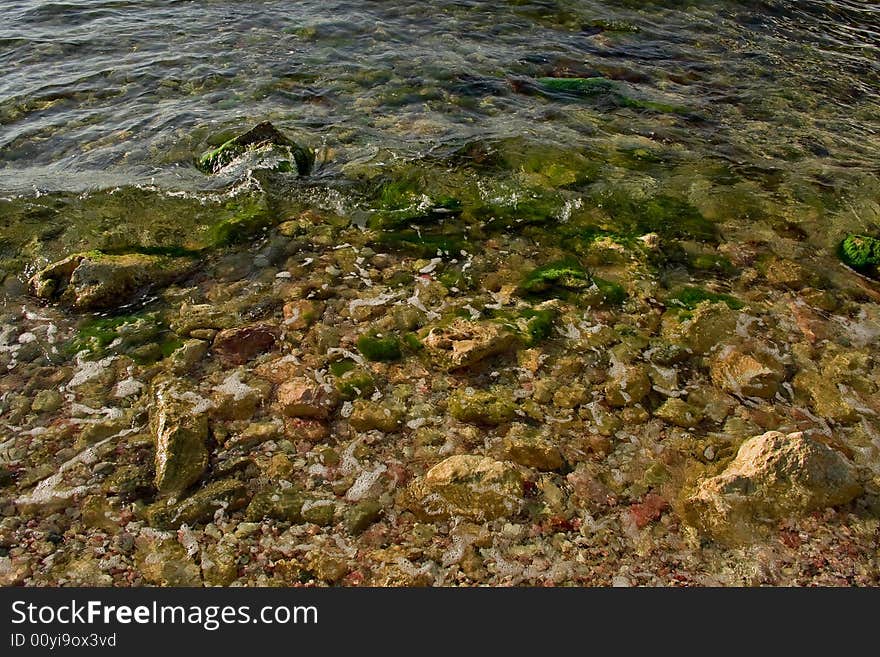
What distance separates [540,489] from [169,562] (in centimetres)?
226

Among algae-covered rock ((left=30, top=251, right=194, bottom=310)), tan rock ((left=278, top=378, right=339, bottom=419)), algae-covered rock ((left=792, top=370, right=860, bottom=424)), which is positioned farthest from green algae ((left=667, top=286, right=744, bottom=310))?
algae-covered rock ((left=30, top=251, right=194, bottom=310))

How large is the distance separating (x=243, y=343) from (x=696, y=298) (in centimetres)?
396

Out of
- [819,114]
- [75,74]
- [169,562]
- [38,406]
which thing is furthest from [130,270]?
[819,114]

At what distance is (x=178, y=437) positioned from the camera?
3965 mm

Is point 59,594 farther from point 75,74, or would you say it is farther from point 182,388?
point 75,74

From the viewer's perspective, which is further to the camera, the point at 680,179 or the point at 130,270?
the point at 680,179

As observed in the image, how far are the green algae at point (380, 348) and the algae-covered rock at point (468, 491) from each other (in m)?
1.19

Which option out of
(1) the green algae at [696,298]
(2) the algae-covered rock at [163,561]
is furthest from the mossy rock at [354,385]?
(1) the green algae at [696,298]

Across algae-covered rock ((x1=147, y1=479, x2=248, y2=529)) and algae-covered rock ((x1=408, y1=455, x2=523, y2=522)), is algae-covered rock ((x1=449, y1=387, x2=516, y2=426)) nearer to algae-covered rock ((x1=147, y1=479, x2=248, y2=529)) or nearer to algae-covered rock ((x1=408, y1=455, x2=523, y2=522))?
algae-covered rock ((x1=408, y1=455, x2=523, y2=522))

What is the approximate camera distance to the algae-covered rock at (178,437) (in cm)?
384

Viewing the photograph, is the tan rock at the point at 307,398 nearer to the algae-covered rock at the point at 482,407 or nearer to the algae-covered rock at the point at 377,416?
the algae-covered rock at the point at 377,416

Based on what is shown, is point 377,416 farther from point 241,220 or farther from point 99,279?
point 241,220

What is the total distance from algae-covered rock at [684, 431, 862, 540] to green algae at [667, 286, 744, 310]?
5.98ft

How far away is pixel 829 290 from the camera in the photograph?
5586 mm
